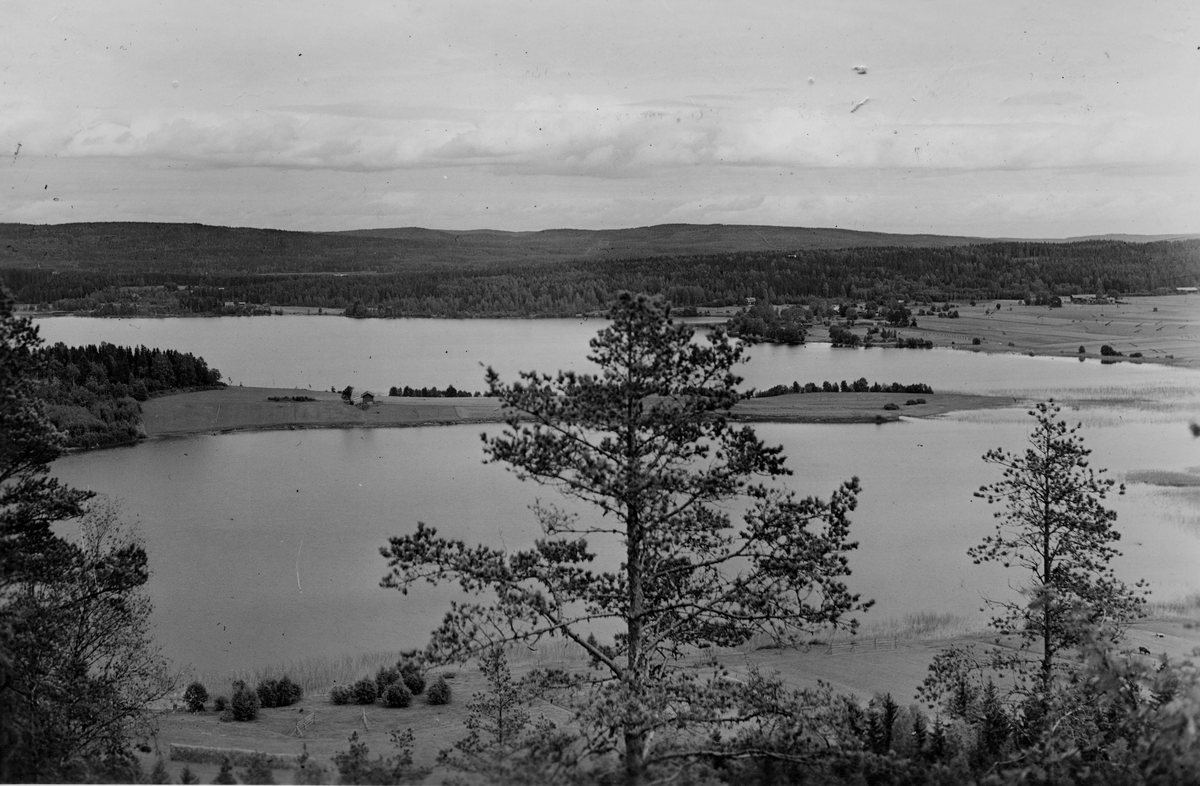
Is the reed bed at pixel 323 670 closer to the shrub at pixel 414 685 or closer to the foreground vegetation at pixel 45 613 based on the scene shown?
the shrub at pixel 414 685

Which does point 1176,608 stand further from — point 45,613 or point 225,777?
point 45,613

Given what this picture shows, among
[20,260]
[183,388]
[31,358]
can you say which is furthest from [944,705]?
[183,388]

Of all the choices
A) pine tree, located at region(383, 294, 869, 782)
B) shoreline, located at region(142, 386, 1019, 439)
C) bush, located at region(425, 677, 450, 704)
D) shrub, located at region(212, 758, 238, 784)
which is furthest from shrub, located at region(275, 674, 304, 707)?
shoreline, located at region(142, 386, 1019, 439)

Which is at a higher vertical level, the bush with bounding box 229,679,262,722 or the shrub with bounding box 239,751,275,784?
the shrub with bounding box 239,751,275,784

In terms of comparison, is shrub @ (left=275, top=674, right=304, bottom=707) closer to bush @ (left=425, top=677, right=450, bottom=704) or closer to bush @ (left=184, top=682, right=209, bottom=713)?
bush @ (left=184, top=682, right=209, bottom=713)

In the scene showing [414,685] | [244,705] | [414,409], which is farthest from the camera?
[414,409]

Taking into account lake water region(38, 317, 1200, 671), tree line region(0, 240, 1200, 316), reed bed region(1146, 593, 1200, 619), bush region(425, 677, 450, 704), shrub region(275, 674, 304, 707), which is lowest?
bush region(425, 677, 450, 704)


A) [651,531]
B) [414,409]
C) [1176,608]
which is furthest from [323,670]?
[414,409]

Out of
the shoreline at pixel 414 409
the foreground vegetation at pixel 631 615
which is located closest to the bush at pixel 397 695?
the foreground vegetation at pixel 631 615

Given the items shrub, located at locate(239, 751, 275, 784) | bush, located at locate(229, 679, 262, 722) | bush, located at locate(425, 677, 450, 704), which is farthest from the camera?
bush, located at locate(425, 677, 450, 704)
